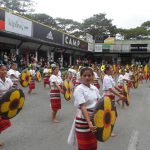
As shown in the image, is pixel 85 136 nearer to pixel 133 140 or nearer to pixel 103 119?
pixel 103 119

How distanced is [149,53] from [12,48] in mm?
27915

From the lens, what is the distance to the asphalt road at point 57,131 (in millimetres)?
6059

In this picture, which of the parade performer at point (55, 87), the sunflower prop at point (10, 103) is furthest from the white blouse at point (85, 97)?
the parade performer at point (55, 87)

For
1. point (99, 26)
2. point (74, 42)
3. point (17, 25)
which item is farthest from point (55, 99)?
point (99, 26)

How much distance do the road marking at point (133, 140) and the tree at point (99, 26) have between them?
204 feet

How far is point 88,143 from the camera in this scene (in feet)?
13.7

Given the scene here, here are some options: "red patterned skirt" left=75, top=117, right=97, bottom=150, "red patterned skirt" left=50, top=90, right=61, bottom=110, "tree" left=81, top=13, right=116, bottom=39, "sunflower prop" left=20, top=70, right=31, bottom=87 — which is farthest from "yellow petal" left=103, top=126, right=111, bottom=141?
"tree" left=81, top=13, right=116, bottom=39

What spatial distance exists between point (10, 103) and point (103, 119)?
217 cm

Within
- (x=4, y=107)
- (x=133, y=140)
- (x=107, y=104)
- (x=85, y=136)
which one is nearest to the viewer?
(x=107, y=104)

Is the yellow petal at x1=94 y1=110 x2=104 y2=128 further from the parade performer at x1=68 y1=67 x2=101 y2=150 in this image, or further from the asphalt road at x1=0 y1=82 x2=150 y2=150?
the asphalt road at x1=0 y1=82 x2=150 y2=150

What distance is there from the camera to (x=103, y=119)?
397cm

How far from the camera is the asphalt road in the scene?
6.06 m

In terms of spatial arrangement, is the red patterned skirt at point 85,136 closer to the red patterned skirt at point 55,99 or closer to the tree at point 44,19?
the red patterned skirt at point 55,99

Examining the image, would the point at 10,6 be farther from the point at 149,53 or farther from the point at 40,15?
the point at 149,53
